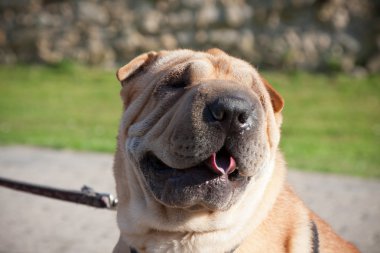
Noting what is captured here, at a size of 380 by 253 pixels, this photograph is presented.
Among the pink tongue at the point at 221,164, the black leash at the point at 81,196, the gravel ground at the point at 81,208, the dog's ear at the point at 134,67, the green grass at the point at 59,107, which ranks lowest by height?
the green grass at the point at 59,107

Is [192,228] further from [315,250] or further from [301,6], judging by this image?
[301,6]

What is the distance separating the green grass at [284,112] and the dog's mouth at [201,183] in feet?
21.5

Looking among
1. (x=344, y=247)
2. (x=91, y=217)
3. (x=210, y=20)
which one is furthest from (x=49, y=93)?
(x=344, y=247)

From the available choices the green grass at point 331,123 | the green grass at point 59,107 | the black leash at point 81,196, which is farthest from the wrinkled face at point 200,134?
the green grass at point 59,107

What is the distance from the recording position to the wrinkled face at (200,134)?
308 cm

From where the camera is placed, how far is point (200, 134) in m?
3.07

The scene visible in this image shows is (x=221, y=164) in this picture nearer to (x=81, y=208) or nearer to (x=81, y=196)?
(x=81, y=196)

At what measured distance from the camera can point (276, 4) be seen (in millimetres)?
17281

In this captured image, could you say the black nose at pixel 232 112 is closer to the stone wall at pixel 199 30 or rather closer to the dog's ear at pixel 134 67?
the dog's ear at pixel 134 67

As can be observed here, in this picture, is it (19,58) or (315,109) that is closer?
(315,109)

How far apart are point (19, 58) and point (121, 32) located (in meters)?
3.24

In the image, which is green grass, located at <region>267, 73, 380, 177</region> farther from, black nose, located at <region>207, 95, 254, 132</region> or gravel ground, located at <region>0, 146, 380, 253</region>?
black nose, located at <region>207, 95, 254, 132</region>

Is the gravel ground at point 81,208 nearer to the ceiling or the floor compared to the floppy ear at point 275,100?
nearer to the floor

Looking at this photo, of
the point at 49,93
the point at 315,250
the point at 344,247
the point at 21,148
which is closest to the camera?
the point at 315,250
